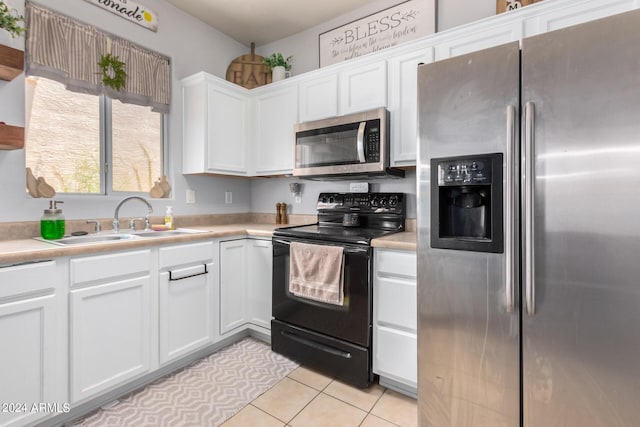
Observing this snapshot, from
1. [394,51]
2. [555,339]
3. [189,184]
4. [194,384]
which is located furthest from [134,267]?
[394,51]

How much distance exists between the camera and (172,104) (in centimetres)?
264

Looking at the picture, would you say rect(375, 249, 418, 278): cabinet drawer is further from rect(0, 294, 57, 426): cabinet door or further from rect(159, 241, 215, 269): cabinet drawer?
rect(0, 294, 57, 426): cabinet door

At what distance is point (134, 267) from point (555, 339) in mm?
2023

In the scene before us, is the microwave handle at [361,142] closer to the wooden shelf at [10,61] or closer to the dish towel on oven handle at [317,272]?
the dish towel on oven handle at [317,272]

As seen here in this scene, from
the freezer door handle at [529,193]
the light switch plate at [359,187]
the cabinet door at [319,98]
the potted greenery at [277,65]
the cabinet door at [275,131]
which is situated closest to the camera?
the freezer door handle at [529,193]

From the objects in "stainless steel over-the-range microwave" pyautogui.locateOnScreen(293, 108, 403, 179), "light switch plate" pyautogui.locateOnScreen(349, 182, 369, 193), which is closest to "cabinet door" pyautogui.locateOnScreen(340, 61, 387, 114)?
"stainless steel over-the-range microwave" pyautogui.locateOnScreen(293, 108, 403, 179)

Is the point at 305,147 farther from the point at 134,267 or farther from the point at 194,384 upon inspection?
the point at 194,384

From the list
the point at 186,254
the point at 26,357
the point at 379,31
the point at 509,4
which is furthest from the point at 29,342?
the point at 509,4

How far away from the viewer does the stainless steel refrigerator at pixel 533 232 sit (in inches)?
41.3

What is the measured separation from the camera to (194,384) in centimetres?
192

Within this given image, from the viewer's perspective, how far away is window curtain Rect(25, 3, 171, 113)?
1.88 m

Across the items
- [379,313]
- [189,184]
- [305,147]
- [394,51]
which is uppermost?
[394,51]

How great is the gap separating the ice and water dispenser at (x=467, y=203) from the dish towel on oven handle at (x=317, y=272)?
26.7 inches

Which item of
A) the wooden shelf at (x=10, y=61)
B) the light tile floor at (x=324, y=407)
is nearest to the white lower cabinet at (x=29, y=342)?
the light tile floor at (x=324, y=407)
